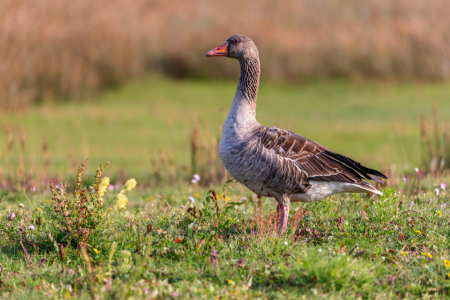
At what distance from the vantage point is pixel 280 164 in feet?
17.6

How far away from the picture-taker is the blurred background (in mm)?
14445

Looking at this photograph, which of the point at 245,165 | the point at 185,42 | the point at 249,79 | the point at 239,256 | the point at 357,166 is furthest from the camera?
the point at 185,42

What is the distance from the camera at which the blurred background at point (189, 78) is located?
47.4 feet

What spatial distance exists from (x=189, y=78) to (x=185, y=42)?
203 centimetres

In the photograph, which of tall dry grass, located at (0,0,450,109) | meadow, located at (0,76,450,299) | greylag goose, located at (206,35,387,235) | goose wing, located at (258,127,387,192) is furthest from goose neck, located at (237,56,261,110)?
tall dry grass, located at (0,0,450,109)

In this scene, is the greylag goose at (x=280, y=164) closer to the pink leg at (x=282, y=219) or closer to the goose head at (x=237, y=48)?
the pink leg at (x=282, y=219)

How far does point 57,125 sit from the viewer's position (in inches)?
647

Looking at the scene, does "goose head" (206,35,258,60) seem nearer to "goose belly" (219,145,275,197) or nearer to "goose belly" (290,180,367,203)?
"goose belly" (219,145,275,197)

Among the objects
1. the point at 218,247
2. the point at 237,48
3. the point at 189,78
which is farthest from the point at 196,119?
the point at 189,78

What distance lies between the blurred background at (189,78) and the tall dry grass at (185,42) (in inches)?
2.0

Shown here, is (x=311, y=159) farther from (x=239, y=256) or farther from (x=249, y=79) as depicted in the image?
(x=239, y=256)

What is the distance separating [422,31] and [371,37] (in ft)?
7.19

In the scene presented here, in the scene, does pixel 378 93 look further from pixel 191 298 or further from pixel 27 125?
pixel 191 298

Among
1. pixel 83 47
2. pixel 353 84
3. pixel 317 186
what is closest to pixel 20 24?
pixel 83 47
